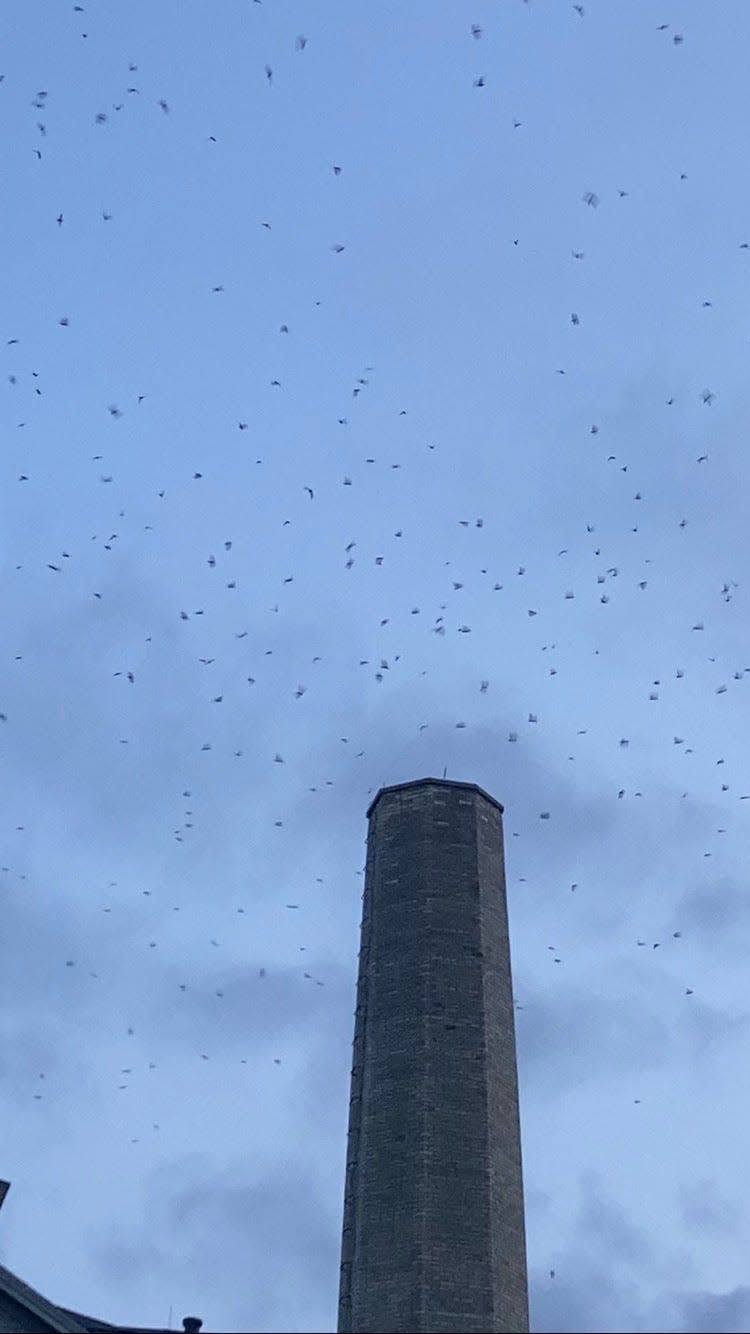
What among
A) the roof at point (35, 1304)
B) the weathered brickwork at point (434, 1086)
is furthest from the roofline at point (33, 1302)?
the weathered brickwork at point (434, 1086)

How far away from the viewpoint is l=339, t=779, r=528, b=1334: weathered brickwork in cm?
2388

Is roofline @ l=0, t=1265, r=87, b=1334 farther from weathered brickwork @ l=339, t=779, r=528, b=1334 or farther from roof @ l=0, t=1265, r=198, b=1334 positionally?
weathered brickwork @ l=339, t=779, r=528, b=1334

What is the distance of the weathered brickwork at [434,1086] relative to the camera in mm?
23875

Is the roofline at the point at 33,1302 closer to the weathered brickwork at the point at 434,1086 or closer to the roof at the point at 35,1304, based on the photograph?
the roof at the point at 35,1304

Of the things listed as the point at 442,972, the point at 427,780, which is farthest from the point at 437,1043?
the point at 427,780

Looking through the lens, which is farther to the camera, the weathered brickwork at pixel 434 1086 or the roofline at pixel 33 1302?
the weathered brickwork at pixel 434 1086

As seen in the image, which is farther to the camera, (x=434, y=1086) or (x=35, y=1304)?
(x=434, y=1086)

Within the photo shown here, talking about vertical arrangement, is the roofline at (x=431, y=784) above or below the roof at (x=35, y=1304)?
above

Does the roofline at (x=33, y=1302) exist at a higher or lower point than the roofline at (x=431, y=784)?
lower

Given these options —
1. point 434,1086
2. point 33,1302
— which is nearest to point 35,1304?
point 33,1302

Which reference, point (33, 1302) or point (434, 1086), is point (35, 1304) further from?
point (434, 1086)

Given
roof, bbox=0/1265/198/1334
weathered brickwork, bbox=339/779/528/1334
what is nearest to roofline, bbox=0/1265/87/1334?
roof, bbox=0/1265/198/1334

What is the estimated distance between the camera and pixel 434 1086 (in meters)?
25.5

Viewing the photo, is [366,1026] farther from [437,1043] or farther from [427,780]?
[427,780]
